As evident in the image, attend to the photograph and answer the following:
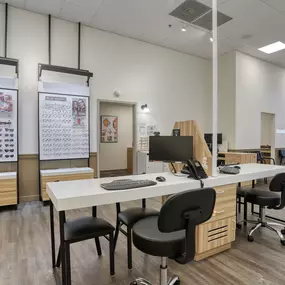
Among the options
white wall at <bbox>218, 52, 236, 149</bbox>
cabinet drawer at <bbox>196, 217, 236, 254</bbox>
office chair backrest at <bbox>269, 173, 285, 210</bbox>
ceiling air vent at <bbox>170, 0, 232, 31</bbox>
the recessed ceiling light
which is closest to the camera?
cabinet drawer at <bbox>196, 217, 236, 254</bbox>

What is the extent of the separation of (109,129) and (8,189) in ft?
15.5

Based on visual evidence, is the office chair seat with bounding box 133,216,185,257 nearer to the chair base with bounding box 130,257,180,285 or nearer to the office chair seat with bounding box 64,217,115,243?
the chair base with bounding box 130,257,180,285

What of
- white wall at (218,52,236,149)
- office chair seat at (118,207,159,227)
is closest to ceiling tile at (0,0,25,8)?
office chair seat at (118,207,159,227)

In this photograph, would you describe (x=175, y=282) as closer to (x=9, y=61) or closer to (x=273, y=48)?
(x=9, y=61)

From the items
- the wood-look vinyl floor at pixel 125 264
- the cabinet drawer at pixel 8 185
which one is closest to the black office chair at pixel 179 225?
the wood-look vinyl floor at pixel 125 264

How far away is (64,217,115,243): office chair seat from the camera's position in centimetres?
186

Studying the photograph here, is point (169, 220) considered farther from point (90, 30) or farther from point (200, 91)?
point (200, 91)

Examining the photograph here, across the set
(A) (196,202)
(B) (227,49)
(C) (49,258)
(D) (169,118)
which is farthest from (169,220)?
(B) (227,49)

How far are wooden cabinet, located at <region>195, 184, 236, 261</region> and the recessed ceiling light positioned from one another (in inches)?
A: 222

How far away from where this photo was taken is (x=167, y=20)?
16.5 ft

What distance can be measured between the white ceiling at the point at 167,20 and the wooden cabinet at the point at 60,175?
3.26 metres

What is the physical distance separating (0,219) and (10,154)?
1.22 meters

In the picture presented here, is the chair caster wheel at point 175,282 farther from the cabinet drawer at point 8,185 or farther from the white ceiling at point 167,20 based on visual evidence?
the white ceiling at point 167,20

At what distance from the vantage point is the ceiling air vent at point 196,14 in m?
4.42
